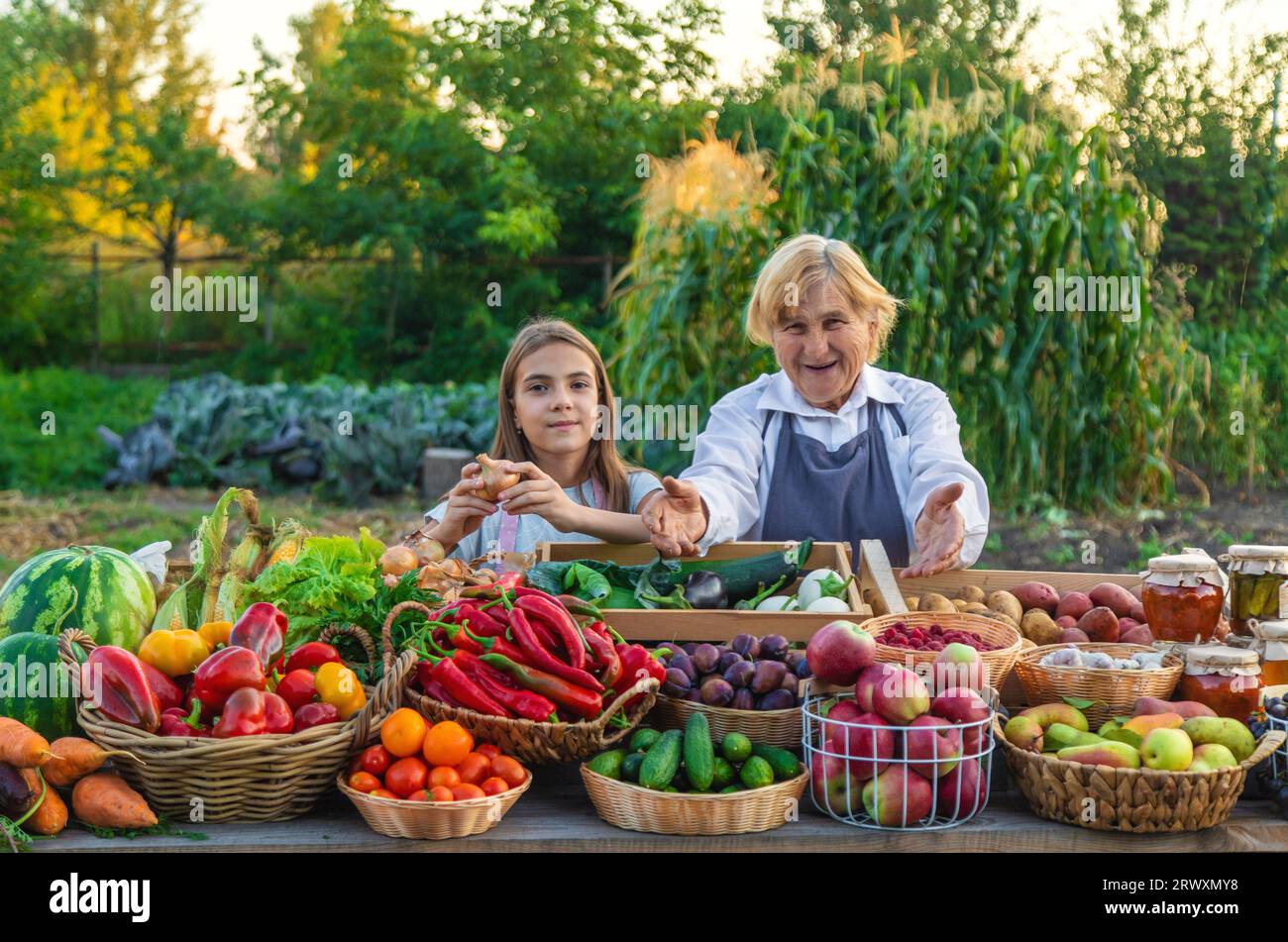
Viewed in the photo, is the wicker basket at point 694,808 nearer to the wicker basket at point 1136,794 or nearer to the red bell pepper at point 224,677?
the wicker basket at point 1136,794

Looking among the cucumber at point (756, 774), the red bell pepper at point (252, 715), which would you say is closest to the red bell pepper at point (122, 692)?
the red bell pepper at point (252, 715)

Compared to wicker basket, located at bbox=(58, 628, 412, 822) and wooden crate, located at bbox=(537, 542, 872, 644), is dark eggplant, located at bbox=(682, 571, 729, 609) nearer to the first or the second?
wooden crate, located at bbox=(537, 542, 872, 644)

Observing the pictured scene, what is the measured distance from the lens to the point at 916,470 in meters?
4.11

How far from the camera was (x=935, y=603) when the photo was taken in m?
3.21

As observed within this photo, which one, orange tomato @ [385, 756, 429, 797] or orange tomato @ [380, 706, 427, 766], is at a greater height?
orange tomato @ [380, 706, 427, 766]

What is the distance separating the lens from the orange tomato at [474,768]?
239 cm

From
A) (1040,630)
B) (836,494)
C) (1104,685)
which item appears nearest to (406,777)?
(1104,685)

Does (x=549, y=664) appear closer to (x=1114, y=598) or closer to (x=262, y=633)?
(x=262, y=633)

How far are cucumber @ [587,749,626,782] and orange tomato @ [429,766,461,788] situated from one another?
0.26 m

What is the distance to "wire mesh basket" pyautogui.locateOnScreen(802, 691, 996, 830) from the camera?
2.38 metres

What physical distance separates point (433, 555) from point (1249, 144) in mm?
10928

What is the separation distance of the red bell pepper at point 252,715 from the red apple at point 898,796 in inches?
44.4

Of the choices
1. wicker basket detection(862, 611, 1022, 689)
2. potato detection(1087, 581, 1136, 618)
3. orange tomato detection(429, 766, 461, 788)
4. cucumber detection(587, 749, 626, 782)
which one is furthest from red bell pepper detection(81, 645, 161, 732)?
potato detection(1087, 581, 1136, 618)
